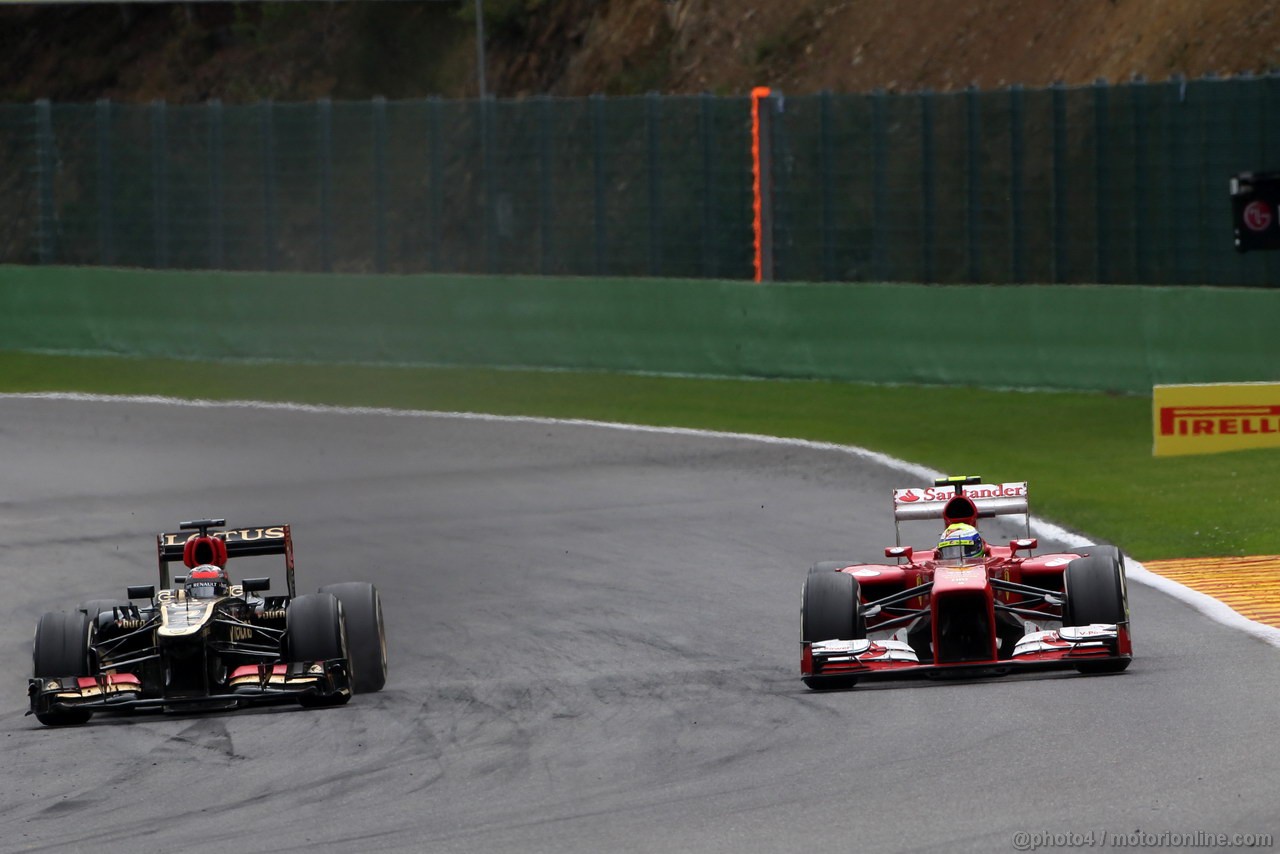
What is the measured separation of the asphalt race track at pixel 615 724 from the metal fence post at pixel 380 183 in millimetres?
13044

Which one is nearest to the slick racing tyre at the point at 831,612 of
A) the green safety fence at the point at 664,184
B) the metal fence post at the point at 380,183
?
the green safety fence at the point at 664,184

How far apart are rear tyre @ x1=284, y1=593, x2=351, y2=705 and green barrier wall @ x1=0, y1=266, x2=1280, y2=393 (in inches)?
594

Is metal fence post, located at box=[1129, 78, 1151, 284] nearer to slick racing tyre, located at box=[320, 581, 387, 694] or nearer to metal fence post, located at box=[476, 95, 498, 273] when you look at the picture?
metal fence post, located at box=[476, 95, 498, 273]

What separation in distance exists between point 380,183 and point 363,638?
795 inches

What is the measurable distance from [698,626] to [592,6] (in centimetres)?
4221

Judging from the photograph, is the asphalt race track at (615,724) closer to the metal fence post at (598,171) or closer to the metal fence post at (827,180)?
the metal fence post at (827,180)

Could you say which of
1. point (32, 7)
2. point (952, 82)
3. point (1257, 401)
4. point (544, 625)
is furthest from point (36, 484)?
point (32, 7)

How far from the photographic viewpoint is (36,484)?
796 inches

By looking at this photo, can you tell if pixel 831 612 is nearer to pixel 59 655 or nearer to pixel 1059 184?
pixel 59 655

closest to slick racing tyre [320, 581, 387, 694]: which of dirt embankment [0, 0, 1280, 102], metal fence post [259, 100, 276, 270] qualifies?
metal fence post [259, 100, 276, 270]

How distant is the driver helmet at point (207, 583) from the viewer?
11.1 metres

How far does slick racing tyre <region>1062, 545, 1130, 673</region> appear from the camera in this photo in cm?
1064

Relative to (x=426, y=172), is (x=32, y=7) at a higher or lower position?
higher

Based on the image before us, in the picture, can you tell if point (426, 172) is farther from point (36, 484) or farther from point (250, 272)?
point (36, 484)
